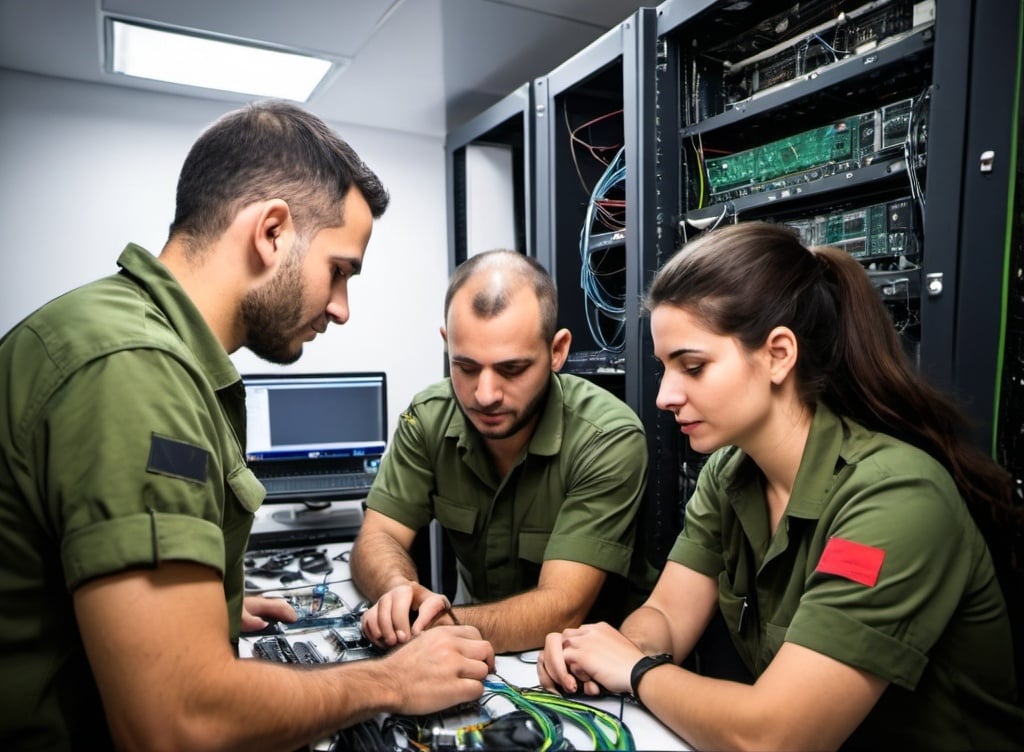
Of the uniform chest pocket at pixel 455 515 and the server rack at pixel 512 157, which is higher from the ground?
the server rack at pixel 512 157

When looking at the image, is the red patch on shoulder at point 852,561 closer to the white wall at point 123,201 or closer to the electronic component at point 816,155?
the electronic component at point 816,155

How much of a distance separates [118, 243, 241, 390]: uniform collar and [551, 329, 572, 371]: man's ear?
88 centimetres

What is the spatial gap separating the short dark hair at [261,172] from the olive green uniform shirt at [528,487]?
78 cm

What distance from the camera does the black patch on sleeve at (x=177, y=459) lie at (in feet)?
2.48

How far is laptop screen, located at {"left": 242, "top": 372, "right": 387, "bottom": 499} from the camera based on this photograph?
8.09 ft

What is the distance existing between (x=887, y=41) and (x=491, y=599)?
150 centimetres

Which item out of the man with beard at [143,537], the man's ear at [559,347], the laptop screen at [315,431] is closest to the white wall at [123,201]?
the laptop screen at [315,431]

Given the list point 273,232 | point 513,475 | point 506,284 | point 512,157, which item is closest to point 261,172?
point 273,232

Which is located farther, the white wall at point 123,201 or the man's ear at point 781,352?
the white wall at point 123,201

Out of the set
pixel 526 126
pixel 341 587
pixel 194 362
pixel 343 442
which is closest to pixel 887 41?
pixel 526 126

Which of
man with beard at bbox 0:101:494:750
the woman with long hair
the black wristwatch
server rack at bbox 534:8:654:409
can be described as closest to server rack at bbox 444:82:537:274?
server rack at bbox 534:8:654:409

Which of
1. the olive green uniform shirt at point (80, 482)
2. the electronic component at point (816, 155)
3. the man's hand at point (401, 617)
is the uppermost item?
the electronic component at point (816, 155)

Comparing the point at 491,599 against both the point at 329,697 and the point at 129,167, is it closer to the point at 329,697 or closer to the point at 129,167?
the point at 329,697

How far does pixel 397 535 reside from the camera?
68.4 inches
